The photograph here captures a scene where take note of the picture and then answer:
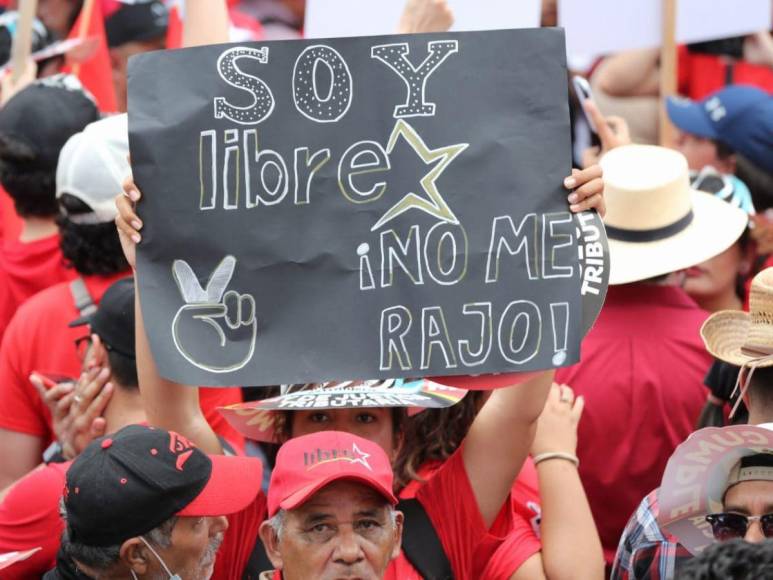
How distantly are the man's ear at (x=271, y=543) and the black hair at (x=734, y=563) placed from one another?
1.45m

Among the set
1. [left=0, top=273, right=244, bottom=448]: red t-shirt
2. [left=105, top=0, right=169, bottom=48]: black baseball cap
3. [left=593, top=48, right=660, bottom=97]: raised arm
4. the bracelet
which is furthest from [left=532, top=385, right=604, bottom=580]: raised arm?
[left=105, top=0, right=169, bottom=48]: black baseball cap

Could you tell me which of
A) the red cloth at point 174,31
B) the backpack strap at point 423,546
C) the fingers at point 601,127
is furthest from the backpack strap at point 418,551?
the red cloth at point 174,31

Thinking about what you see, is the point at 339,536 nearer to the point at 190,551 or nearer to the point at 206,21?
the point at 190,551

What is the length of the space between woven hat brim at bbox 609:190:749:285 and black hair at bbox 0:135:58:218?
1.99 meters

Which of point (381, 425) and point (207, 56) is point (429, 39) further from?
point (381, 425)

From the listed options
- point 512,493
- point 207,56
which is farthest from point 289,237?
point 512,493

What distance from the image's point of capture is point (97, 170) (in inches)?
192

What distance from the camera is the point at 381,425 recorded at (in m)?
4.01

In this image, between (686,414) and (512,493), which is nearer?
(512,493)

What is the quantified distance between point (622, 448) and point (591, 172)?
141cm

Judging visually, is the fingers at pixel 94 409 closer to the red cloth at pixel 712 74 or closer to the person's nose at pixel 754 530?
the person's nose at pixel 754 530

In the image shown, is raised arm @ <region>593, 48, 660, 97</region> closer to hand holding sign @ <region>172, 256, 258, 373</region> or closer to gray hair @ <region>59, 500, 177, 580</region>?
hand holding sign @ <region>172, 256, 258, 373</region>

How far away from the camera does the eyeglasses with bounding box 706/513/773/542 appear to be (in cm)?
328

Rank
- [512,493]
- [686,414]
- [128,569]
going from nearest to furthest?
1. [128,569]
2. [512,493]
3. [686,414]
